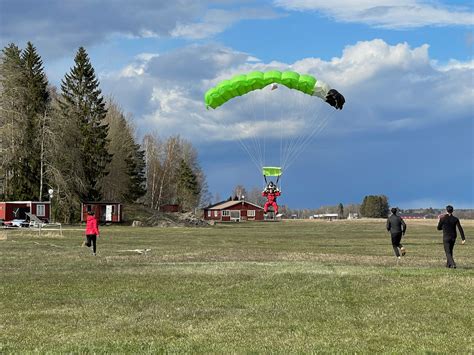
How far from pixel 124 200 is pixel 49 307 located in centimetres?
8734

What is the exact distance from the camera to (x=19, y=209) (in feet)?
235

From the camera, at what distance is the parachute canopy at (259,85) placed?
30547mm

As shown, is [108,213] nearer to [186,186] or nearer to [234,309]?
[186,186]

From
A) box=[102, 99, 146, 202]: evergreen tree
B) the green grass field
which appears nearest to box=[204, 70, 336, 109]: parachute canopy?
the green grass field

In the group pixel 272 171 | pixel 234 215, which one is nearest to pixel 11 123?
pixel 272 171

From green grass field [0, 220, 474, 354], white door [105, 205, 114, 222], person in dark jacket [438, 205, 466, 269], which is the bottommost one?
green grass field [0, 220, 474, 354]

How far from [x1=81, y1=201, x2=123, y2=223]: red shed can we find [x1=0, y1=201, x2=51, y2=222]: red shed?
1098cm

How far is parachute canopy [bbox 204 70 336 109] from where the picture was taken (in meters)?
30.5

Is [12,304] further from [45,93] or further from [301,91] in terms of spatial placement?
[45,93]

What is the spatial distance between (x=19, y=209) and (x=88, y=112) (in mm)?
21233

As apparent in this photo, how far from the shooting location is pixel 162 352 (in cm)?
959

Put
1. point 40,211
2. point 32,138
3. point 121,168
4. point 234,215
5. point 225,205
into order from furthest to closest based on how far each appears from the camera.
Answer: point 225,205 < point 234,215 < point 121,168 < point 32,138 < point 40,211

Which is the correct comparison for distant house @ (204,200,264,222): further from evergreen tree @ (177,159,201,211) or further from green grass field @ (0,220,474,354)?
green grass field @ (0,220,474,354)

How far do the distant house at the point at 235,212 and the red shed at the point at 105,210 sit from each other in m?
63.2
